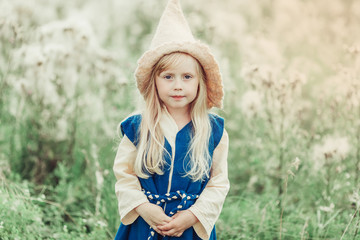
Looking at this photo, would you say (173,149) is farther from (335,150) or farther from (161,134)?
(335,150)

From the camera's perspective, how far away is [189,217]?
202 cm

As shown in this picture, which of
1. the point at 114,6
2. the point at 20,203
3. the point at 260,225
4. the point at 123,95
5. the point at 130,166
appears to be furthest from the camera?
the point at 114,6

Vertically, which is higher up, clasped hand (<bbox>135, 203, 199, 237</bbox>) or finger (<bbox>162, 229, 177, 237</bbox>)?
clasped hand (<bbox>135, 203, 199, 237</bbox>)

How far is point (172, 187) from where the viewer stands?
81.8 inches

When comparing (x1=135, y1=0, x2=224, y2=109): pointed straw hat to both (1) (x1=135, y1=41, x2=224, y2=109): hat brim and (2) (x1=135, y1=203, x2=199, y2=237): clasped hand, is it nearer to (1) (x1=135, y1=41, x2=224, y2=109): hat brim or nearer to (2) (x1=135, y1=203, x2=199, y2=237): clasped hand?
(1) (x1=135, y1=41, x2=224, y2=109): hat brim

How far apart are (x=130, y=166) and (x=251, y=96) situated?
165cm

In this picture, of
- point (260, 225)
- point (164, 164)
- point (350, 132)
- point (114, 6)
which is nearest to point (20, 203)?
point (164, 164)

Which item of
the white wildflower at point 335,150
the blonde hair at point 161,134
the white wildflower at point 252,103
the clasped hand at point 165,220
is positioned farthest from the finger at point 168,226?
the white wildflower at point 252,103

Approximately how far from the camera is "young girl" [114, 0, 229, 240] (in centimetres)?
205

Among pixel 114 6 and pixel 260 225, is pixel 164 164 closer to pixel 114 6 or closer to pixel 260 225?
pixel 260 225

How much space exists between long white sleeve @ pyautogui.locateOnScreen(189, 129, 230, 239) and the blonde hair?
7 cm

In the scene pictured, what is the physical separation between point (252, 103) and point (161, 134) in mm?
1547

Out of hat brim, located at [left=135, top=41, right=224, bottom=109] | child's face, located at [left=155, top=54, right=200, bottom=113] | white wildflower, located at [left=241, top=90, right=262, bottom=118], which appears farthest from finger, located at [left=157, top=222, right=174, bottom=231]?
white wildflower, located at [left=241, top=90, right=262, bottom=118]

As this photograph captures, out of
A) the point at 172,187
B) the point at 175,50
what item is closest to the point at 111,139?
the point at 172,187
